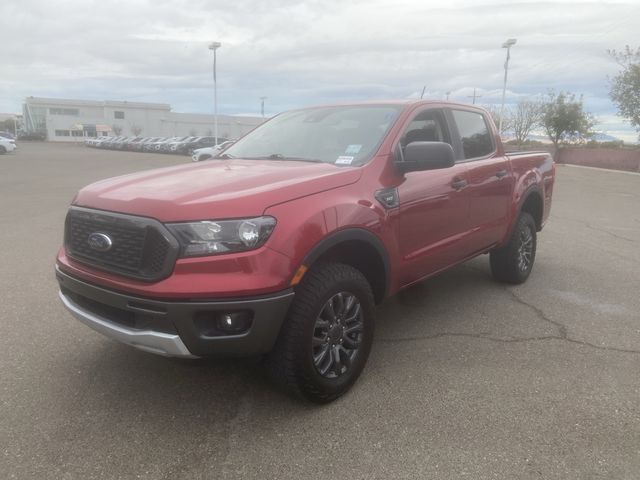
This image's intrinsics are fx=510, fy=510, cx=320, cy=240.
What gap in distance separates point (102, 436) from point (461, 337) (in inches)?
102

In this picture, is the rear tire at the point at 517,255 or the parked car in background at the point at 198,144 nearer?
the rear tire at the point at 517,255

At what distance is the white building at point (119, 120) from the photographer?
292 ft

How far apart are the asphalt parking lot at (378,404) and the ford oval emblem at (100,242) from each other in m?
0.95

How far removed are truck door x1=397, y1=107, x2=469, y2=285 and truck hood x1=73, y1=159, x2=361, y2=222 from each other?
A: 1.79 feet

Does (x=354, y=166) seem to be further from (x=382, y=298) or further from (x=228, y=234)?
(x=228, y=234)

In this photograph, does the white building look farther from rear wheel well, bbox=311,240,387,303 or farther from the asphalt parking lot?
rear wheel well, bbox=311,240,387,303

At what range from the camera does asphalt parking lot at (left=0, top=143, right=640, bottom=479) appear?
8.10 feet

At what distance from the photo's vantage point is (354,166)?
10.6 feet

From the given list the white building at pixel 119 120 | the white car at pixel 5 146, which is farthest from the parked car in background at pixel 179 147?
the white building at pixel 119 120

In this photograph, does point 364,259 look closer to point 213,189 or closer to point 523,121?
point 213,189

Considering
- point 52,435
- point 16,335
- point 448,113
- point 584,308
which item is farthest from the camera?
point 584,308

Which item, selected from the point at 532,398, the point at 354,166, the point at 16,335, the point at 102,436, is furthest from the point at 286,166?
the point at 16,335

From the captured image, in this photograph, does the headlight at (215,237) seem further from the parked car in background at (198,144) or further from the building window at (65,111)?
the building window at (65,111)

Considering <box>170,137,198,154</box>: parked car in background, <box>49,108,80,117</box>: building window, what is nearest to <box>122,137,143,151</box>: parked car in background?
<box>170,137,198,154</box>: parked car in background
